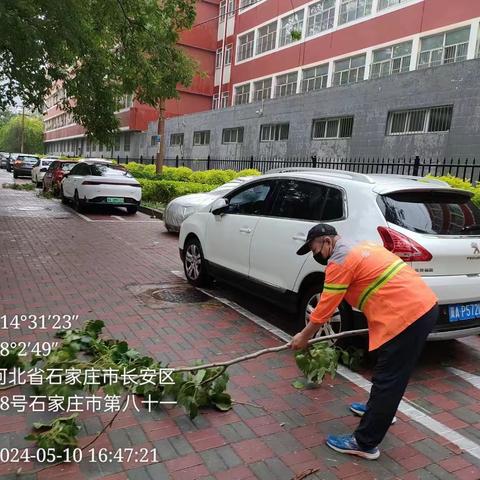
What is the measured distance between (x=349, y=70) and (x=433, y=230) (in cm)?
2338

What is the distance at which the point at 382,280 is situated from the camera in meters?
2.88

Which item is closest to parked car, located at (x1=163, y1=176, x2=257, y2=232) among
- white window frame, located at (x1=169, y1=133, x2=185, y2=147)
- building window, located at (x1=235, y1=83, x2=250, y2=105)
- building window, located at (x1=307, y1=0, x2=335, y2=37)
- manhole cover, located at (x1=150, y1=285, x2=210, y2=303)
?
manhole cover, located at (x1=150, y1=285, x2=210, y2=303)

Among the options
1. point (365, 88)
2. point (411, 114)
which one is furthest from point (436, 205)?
point (365, 88)

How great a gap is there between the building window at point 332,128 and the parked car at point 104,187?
11.0 meters

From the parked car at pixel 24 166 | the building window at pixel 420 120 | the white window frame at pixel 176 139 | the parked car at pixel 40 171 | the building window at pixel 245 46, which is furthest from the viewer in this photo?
the white window frame at pixel 176 139

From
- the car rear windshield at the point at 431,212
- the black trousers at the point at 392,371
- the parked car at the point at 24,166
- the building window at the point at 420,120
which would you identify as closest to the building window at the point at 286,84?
the building window at the point at 420,120

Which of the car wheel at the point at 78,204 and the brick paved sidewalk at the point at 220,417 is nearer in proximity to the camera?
the brick paved sidewalk at the point at 220,417

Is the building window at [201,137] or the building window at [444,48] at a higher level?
the building window at [444,48]

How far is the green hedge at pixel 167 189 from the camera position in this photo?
49.9 ft

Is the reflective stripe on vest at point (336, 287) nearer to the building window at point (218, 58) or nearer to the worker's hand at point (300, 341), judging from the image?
the worker's hand at point (300, 341)

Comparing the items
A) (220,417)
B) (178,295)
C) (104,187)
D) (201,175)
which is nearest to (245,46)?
(201,175)

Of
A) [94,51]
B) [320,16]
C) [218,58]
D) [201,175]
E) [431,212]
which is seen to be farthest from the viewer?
[218,58]

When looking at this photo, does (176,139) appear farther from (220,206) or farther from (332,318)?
(332,318)

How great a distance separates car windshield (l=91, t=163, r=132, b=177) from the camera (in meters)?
14.7
